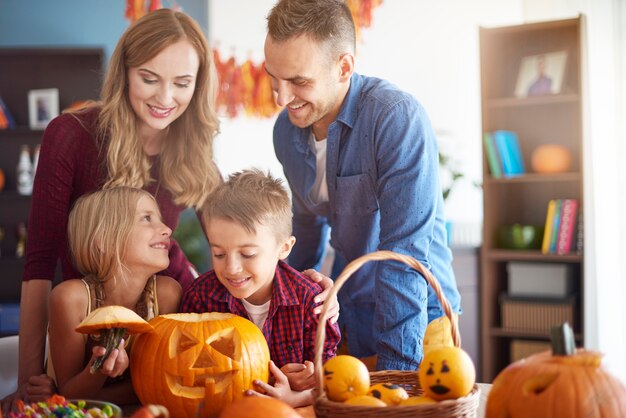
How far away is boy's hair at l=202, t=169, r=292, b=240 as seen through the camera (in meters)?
1.50

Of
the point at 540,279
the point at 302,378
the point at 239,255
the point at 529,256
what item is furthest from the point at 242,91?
the point at 302,378

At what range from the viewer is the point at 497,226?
4.57 meters

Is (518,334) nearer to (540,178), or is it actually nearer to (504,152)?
(540,178)

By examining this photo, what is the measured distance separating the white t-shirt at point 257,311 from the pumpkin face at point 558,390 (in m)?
0.61

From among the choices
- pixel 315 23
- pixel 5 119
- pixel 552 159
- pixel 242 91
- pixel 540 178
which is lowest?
pixel 540 178

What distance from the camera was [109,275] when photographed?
5.18ft

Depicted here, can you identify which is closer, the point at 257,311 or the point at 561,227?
the point at 257,311

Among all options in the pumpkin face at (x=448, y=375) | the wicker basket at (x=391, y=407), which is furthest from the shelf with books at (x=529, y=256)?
the pumpkin face at (x=448, y=375)

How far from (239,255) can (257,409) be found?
0.50m

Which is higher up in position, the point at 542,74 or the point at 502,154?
the point at 542,74

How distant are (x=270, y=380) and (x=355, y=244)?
0.62 meters

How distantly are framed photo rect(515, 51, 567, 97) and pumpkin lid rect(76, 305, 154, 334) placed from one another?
3562mm

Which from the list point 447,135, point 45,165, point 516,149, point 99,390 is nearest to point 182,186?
point 45,165

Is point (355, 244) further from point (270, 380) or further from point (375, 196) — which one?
point (270, 380)
